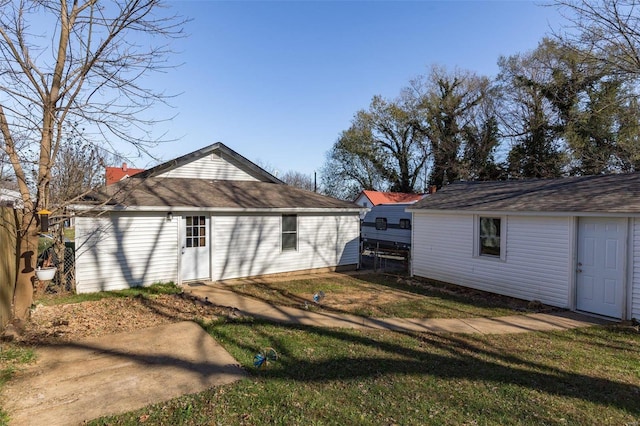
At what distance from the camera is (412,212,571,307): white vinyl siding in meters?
9.06

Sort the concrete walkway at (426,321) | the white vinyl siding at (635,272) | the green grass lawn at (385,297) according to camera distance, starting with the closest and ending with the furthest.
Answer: the concrete walkway at (426,321), the white vinyl siding at (635,272), the green grass lawn at (385,297)

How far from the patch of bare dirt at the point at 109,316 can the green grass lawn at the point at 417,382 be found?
1449 mm

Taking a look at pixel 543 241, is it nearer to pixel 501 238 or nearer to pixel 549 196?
pixel 501 238

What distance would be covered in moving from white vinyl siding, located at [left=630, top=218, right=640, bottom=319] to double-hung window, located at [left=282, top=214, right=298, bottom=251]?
371 inches

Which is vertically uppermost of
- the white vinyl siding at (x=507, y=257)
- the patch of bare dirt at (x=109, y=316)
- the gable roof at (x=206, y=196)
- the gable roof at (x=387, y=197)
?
A: the gable roof at (x=387, y=197)

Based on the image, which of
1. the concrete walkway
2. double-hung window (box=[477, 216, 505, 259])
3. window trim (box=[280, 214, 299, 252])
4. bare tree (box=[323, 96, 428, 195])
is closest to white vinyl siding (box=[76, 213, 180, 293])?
the concrete walkway

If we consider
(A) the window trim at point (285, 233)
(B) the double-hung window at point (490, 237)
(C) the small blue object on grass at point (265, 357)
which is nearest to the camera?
(C) the small blue object on grass at point (265, 357)

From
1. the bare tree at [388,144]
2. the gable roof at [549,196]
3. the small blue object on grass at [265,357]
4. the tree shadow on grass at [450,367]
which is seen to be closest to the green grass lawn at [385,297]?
the tree shadow on grass at [450,367]

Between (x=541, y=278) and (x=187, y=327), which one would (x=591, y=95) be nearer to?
(x=541, y=278)

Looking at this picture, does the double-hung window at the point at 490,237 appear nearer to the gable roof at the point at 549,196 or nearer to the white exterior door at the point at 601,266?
the gable roof at the point at 549,196

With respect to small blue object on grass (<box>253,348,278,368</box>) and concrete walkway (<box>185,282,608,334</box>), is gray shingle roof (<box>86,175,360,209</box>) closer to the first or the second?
concrete walkway (<box>185,282,608,334</box>)

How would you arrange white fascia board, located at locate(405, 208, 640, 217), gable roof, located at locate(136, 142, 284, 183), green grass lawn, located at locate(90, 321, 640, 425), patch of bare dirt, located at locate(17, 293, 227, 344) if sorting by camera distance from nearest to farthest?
green grass lawn, located at locate(90, 321, 640, 425)
patch of bare dirt, located at locate(17, 293, 227, 344)
white fascia board, located at locate(405, 208, 640, 217)
gable roof, located at locate(136, 142, 284, 183)

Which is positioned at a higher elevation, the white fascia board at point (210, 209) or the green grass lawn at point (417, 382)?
the white fascia board at point (210, 209)

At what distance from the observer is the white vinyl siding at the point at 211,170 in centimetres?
1416
